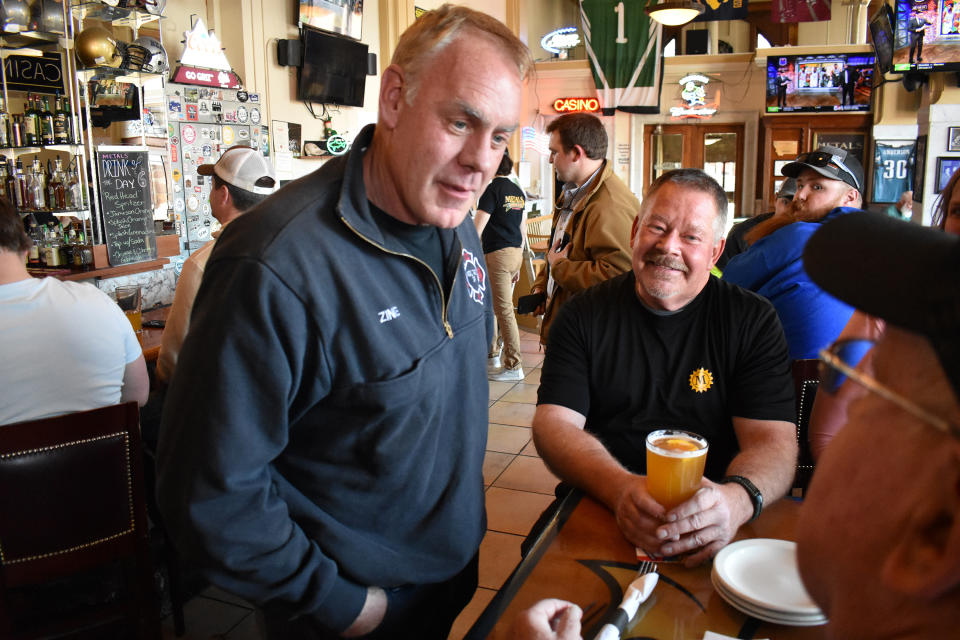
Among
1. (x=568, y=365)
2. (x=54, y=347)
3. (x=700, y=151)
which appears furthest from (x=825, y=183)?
(x=700, y=151)

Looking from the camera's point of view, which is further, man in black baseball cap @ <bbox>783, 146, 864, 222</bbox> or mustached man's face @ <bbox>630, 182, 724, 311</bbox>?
man in black baseball cap @ <bbox>783, 146, 864, 222</bbox>

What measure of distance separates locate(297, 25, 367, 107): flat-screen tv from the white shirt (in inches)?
194

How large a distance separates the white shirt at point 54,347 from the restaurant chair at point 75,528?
305mm

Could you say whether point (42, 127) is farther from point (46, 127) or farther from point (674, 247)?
point (674, 247)

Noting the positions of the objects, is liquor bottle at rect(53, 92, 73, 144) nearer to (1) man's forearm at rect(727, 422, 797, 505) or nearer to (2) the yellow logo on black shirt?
(2) the yellow logo on black shirt

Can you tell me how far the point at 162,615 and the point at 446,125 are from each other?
2.29 metres

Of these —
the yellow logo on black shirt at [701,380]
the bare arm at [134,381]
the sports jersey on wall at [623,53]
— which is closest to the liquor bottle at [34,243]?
the bare arm at [134,381]

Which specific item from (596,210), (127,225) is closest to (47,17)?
(127,225)

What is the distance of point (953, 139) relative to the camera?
8297mm

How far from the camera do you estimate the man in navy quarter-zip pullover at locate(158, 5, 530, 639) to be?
1.06m

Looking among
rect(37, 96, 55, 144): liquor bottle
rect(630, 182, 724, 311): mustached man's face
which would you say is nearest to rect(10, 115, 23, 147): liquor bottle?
rect(37, 96, 55, 144): liquor bottle

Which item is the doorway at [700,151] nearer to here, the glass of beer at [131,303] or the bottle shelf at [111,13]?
the bottle shelf at [111,13]

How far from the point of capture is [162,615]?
8.58 feet

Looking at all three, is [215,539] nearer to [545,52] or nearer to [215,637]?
[215,637]
